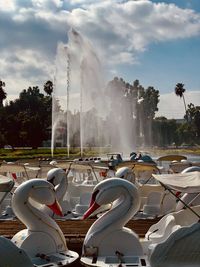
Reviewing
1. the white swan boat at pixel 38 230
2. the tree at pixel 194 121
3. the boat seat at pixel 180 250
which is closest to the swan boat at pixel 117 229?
the boat seat at pixel 180 250

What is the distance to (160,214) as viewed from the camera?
54.4ft

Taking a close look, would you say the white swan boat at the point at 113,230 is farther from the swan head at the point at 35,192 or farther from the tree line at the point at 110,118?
the tree line at the point at 110,118

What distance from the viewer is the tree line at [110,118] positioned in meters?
66.9

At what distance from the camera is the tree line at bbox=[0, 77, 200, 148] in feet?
220

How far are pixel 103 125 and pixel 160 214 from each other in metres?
41.4

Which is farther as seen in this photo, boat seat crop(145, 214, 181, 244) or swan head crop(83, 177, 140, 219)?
boat seat crop(145, 214, 181, 244)

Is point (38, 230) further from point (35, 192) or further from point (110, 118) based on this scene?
point (110, 118)

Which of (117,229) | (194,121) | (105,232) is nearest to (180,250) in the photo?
(117,229)

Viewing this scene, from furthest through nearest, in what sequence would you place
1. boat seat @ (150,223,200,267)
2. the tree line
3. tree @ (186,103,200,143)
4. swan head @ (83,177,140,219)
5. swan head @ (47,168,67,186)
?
1. tree @ (186,103,200,143)
2. the tree line
3. swan head @ (47,168,67,186)
4. swan head @ (83,177,140,219)
5. boat seat @ (150,223,200,267)

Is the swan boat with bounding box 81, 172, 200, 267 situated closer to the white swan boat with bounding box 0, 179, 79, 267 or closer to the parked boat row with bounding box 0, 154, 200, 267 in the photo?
the parked boat row with bounding box 0, 154, 200, 267

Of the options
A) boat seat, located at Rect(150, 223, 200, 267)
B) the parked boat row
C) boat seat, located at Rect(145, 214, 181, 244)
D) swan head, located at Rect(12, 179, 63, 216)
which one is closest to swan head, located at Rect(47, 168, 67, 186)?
boat seat, located at Rect(145, 214, 181, 244)

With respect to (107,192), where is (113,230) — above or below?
below

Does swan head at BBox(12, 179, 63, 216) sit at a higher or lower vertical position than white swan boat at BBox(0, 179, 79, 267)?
higher

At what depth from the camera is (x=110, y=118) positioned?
57.5 metres
